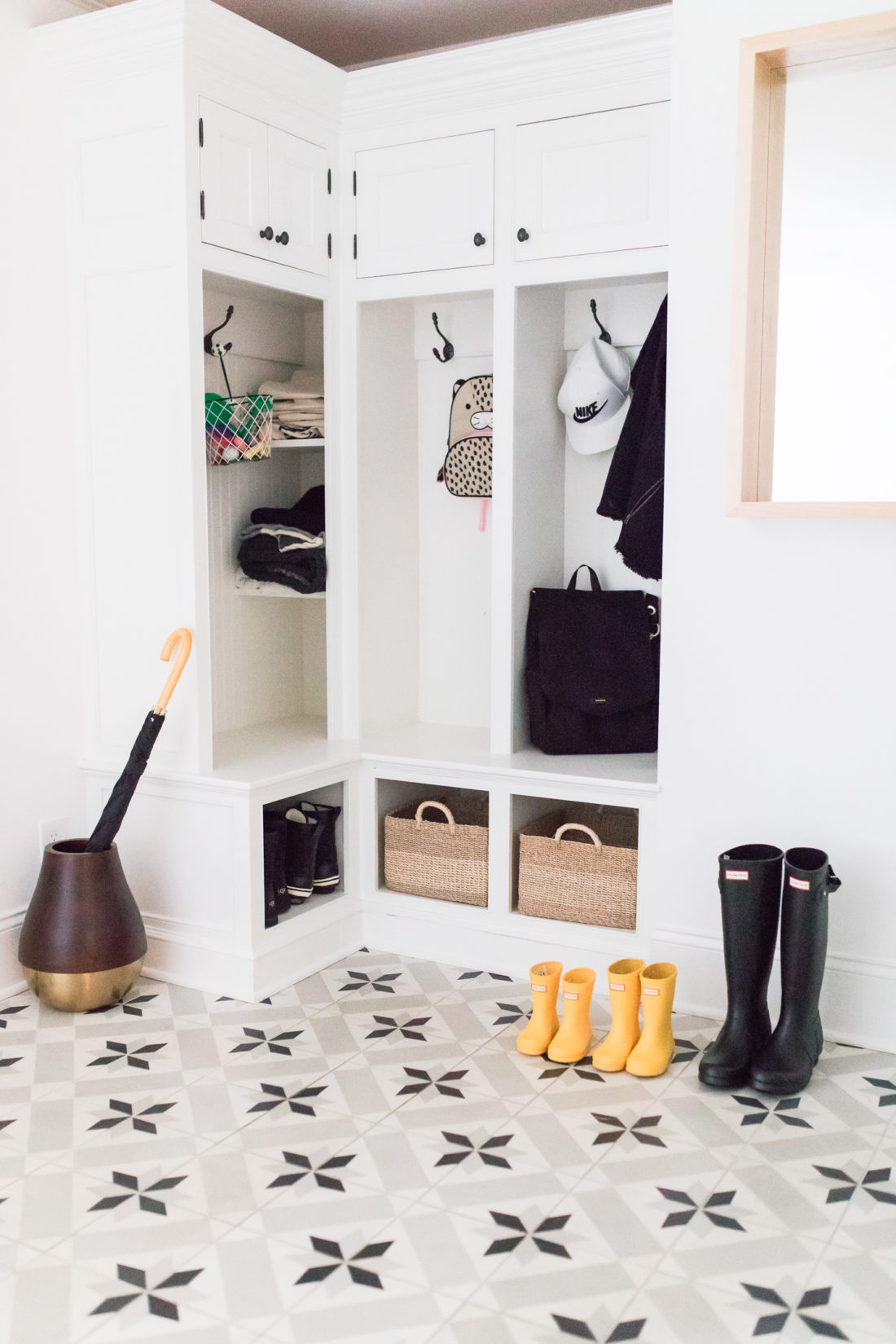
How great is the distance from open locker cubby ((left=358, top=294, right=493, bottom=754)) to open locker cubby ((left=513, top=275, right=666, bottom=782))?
0.23 meters

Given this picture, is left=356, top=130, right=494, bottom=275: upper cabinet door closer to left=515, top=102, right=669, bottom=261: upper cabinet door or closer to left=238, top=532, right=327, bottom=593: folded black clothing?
left=515, top=102, right=669, bottom=261: upper cabinet door

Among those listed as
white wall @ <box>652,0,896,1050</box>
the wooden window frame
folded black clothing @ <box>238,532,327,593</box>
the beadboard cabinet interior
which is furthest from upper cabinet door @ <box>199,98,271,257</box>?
the wooden window frame

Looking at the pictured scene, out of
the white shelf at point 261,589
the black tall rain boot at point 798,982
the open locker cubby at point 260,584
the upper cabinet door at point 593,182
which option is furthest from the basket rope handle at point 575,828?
the upper cabinet door at point 593,182

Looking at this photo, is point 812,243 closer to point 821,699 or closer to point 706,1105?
point 821,699

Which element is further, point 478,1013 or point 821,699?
point 478,1013

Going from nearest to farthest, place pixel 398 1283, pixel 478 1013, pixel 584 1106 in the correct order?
pixel 398 1283
pixel 584 1106
pixel 478 1013

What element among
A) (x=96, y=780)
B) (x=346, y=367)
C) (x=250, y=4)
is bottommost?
(x=96, y=780)

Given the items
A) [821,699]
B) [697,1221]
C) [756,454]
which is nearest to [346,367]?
[756,454]

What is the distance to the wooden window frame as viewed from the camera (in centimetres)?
245

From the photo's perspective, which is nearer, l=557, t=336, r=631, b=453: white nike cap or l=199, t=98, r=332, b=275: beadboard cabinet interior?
l=199, t=98, r=332, b=275: beadboard cabinet interior

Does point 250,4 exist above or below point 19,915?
above

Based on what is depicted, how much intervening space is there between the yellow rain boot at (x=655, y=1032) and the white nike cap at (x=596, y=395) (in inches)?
55.8

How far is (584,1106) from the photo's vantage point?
8.00ft

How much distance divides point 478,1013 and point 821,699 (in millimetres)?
1082
